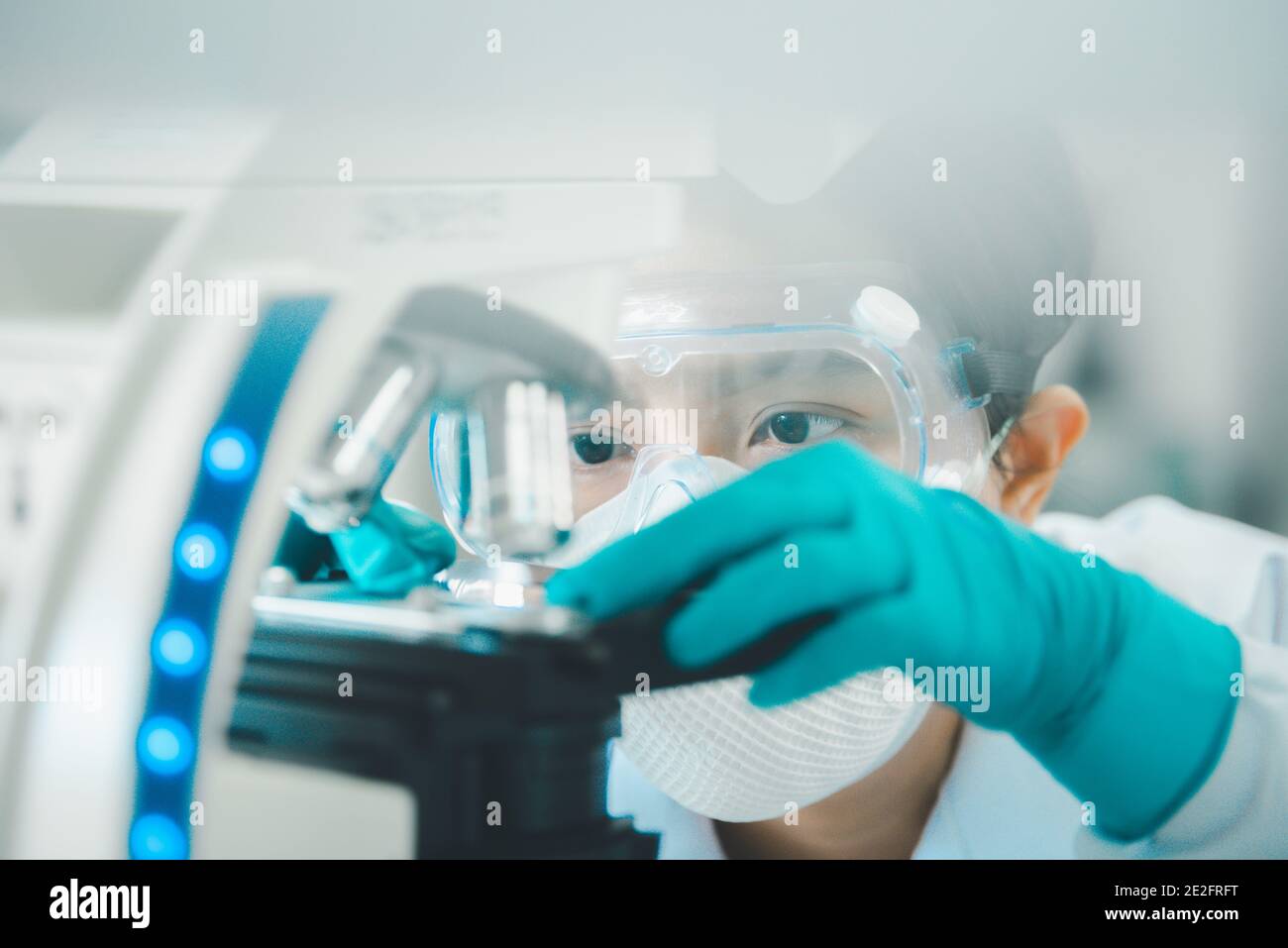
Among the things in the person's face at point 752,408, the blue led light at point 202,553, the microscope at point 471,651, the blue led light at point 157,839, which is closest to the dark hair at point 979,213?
the person's face at point 752,408

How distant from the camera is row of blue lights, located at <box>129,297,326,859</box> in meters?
0.71

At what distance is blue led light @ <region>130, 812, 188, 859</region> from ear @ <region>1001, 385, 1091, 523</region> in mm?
800

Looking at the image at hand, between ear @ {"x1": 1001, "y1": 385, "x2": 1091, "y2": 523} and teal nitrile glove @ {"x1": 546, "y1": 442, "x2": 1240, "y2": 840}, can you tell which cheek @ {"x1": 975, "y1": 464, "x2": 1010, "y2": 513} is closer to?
ear @ {"x1": 1001, "y1": 385, "x2": 1091, "y2": 523}

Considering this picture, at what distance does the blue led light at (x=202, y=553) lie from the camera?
721 millimetres

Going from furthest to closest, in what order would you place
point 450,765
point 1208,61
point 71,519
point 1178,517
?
point 1178,517 < point 1208,61 < point 71,519 < point 450,765

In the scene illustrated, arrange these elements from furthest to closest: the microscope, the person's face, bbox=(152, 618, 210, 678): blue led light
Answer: the person's face, bbox=(152, 618, 210, 678): blue led light, the microscope

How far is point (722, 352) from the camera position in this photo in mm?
821

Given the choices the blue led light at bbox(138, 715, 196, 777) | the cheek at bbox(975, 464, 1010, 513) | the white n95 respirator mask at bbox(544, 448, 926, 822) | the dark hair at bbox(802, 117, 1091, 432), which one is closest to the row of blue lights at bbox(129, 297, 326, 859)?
the blue led light at bbox(138, 715, 196, 777)

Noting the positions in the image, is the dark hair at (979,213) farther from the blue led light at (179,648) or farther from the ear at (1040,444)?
the blue led light at (179,648)

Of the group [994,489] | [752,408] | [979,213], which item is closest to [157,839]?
[752,408]

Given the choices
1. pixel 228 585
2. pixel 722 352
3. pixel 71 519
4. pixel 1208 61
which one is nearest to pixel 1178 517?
pixel 1208 61

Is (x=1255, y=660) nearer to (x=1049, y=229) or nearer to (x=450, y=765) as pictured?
(x=1049, y=229)

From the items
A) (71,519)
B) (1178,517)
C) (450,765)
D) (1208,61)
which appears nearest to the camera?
(450,765)

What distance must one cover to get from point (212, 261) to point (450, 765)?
50cm
